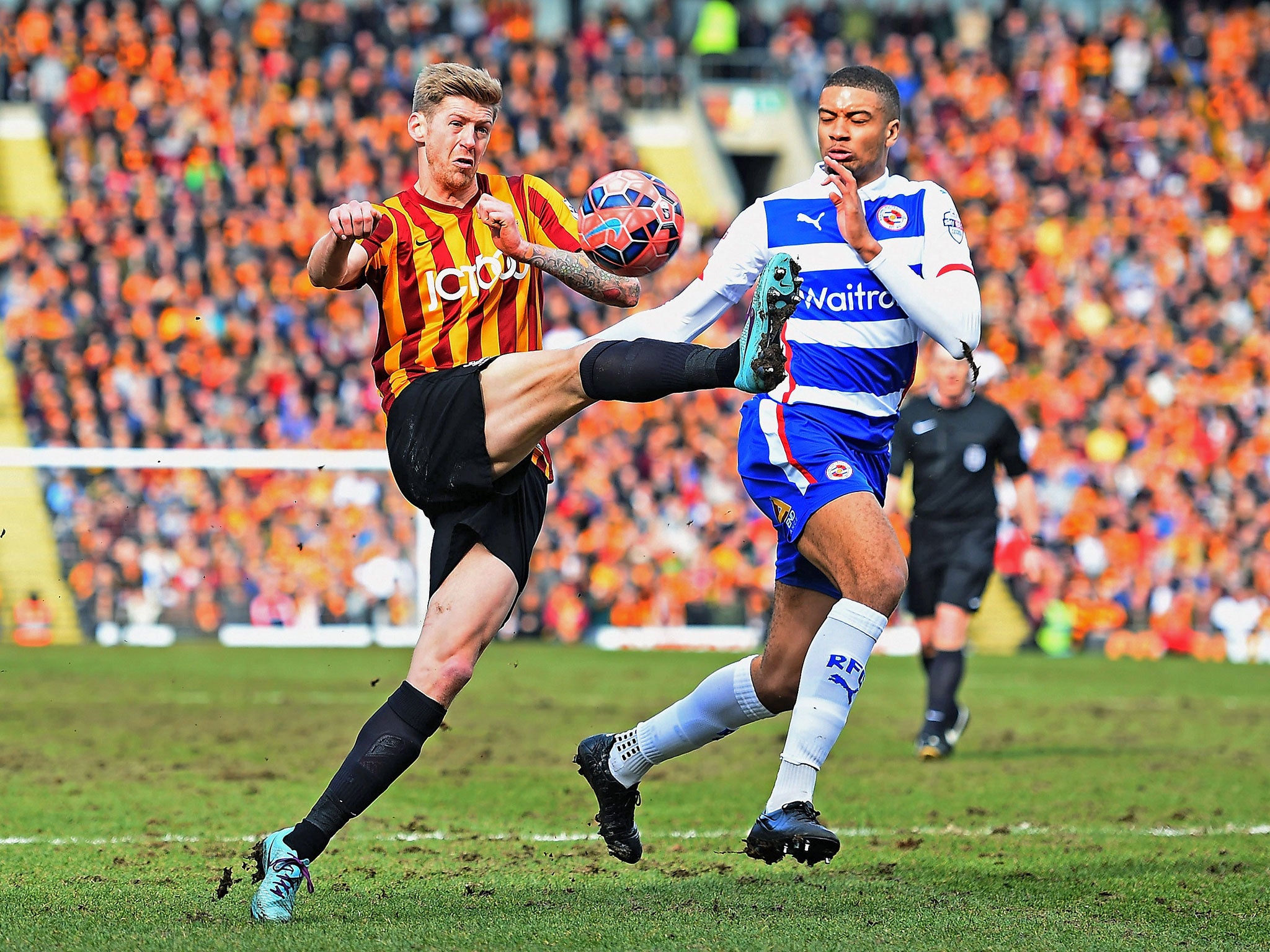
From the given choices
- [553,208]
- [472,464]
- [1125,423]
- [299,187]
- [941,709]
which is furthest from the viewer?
[299,187]

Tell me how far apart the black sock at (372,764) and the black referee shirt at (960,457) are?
5.25m

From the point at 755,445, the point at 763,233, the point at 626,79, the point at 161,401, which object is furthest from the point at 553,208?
the point at 626,79

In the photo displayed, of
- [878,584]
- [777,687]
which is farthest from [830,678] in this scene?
[777,687]

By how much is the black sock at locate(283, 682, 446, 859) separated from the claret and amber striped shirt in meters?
0.98

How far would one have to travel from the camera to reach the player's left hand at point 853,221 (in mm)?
4816

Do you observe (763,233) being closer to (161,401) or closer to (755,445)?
(755,445)

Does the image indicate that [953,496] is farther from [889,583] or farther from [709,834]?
[889,583]

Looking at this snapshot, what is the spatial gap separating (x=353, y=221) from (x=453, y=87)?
65cm

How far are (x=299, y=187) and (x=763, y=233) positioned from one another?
1769cm

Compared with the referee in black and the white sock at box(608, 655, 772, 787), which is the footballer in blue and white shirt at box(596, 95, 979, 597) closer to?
the white sock at box(608, 655, 772, 787)

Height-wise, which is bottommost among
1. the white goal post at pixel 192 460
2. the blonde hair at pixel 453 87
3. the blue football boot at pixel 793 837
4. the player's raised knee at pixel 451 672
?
the white goal post at pixel 192 460

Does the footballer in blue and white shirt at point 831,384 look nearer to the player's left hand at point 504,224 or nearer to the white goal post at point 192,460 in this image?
the player's left hand at point 504,224

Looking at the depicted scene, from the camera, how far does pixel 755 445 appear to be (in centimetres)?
505

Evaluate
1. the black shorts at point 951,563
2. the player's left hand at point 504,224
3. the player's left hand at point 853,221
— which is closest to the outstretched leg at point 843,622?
the player's left hand at point 853,221
